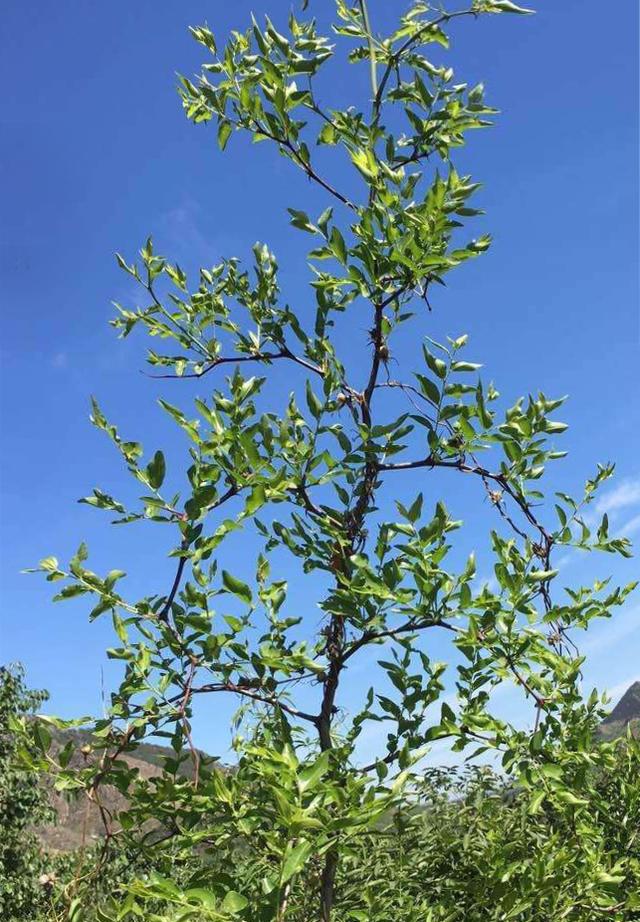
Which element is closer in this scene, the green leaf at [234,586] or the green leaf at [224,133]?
the green leaf at [234,586]

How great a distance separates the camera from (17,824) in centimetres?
1190

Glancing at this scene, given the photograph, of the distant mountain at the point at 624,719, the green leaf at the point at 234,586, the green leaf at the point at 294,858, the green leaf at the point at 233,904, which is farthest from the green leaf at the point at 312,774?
the distant mountain at the point at 624,719

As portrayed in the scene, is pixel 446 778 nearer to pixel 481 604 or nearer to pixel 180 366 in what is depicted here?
pixel 481 604

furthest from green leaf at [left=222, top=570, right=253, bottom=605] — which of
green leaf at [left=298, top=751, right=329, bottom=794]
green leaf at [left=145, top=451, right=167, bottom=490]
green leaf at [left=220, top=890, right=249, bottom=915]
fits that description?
green leaf at [left=220, top=890, right=249, bottom=915]

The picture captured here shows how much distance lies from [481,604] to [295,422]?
0.83 meters

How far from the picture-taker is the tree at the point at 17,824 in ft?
36.0

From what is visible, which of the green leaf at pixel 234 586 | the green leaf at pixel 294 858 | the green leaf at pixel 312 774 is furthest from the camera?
the green leaf at pixel 234 586

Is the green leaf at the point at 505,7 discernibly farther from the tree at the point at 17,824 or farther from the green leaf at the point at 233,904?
the tree at the point at 17,824

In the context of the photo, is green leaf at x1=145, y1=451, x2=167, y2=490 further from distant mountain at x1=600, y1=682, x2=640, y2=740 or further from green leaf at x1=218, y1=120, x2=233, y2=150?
distant mountain at x1=600, y1=682, x2=640, y2=740

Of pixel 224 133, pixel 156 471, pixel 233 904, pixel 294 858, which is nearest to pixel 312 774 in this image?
pixel 294 858

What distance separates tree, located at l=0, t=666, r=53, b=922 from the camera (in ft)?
36.0

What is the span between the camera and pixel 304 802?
1.68 metres

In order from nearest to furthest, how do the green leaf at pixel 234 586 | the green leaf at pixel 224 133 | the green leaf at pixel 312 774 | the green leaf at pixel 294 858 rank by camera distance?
the green leaf at pixel 294 858, the green leaf at pixel 312 774, the green leaf at pixel 234 586, the green leaf at pixel 224 133

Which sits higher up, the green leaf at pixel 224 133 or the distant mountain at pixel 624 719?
the green leaf at pixel 224 133
